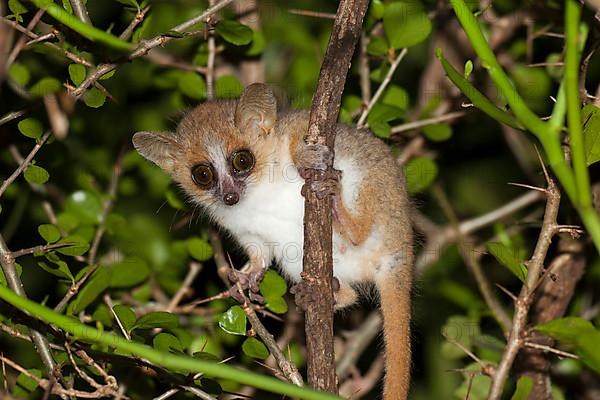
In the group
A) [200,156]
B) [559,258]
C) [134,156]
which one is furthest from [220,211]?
[559,258]

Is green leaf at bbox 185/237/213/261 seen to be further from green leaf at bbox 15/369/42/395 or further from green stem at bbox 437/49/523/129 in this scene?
green stem at bbox 437/49/523/129

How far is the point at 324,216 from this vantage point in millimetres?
2975

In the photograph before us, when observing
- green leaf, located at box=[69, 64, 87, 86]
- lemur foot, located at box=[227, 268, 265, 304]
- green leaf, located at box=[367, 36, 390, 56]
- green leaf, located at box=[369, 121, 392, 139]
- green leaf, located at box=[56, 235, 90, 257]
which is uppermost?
green leaf, located at box=[69, 64, 87, 86]

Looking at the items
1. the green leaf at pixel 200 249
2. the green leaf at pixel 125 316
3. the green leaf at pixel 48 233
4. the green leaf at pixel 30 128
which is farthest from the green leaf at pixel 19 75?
the green leaf at pixel 125 316

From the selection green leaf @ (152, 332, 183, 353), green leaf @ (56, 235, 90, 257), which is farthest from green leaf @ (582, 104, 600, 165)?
green leaf @ (56, 235, 90, 257)

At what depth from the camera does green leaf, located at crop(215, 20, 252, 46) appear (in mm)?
3605

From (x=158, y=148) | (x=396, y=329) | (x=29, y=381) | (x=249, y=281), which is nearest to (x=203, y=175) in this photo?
(x=158, y=148)

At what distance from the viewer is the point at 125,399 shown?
3180mm

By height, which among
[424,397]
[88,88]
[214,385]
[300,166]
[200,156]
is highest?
[88,88]

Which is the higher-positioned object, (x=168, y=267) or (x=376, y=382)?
(x=168, y=267)

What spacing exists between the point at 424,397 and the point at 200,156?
6.47 ft

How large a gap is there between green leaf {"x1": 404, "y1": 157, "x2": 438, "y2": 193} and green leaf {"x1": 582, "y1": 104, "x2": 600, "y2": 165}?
133 centimetres

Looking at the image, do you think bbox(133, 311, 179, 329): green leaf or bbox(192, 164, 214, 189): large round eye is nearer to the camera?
bbox(133, 311, 179, 329): green leaf

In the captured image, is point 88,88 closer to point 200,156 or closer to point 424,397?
point 200,156
